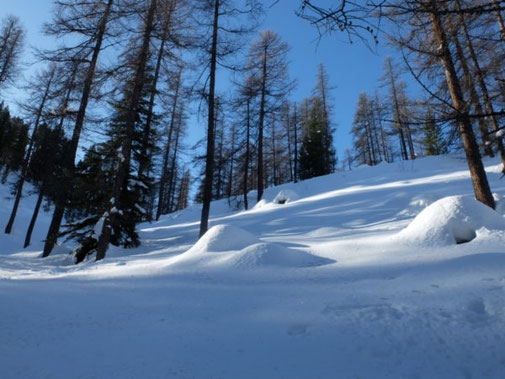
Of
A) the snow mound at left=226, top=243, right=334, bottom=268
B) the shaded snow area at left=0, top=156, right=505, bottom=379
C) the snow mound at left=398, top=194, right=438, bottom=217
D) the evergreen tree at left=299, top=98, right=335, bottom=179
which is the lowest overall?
the shaded snow area at left=0, top=156, right=505, bottom=379

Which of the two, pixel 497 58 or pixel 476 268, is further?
pixel 497 58

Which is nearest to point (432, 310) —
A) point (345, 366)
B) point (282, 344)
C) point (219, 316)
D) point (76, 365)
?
point (345, 366)

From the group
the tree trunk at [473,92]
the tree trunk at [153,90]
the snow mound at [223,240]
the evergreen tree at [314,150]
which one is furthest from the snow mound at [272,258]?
the evergreen tree at [314,150]

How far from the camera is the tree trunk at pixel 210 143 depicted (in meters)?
8.73

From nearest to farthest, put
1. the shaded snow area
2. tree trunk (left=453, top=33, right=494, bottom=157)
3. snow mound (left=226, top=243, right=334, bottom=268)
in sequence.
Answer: the shaded snow area
tree trunk (left=453, top=33, right=494, bottom=157)
snow mound (left=226, top=243, right=334, bottom=268)

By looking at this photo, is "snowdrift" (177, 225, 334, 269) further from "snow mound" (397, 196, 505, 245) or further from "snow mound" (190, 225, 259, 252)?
"snow mound" (397, 196, 505, 245)

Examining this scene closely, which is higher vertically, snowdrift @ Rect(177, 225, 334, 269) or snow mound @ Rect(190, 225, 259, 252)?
snow mound @ Rect(190, 225, 259, 252)

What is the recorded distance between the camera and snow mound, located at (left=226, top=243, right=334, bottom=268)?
404cm

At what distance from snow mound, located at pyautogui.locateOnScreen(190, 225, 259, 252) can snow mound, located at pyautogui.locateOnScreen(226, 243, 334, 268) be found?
81 centimetres

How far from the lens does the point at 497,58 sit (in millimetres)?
5785

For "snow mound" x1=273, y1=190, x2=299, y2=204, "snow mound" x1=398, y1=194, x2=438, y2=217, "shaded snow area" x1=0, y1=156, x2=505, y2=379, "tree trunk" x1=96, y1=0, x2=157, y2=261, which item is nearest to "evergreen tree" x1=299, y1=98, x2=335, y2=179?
"snow mound" x1=273, y1=190, x2=299, y2=204

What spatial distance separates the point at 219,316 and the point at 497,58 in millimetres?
7939

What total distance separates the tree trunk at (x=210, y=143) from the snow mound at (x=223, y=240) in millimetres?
3439

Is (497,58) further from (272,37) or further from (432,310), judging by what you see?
(272,37)
